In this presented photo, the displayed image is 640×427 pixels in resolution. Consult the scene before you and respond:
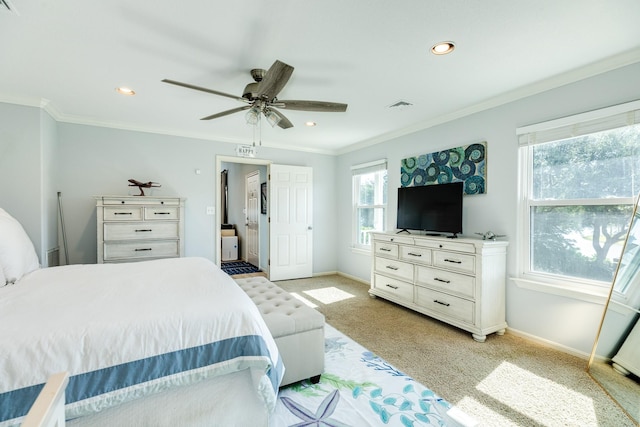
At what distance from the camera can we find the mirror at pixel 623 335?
1878mm

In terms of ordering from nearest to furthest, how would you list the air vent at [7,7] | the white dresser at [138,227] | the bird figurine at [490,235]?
the air vent at [7,7], the bird figurine at [490,235], the white dresser at [138,227]

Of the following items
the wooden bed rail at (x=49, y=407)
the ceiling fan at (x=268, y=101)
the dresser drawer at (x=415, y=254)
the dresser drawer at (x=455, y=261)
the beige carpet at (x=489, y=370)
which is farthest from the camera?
the dresser drawer at (x=415, y=254)

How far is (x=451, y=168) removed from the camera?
3549mm

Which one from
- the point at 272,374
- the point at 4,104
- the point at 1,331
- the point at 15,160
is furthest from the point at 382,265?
the point at 4,104

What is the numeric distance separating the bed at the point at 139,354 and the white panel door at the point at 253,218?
4330mm

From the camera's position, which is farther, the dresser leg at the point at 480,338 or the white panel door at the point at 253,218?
the white panel door at the point at 253,218

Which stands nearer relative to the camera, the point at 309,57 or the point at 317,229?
the point at 309,57

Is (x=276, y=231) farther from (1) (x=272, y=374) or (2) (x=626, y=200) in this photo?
(2) (x=626, y=200)

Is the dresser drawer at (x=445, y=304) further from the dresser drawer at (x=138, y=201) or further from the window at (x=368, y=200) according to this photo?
the dresser drawer at (x=138, y=201)

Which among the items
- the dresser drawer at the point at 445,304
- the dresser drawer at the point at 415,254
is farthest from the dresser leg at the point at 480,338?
the dresser drawer at the point at 415,254

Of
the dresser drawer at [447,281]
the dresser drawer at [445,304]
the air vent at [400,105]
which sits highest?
the air vent at [400,105]

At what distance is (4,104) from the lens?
304cm

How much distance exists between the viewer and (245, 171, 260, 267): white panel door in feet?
20.0

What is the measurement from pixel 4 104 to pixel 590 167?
574cm
